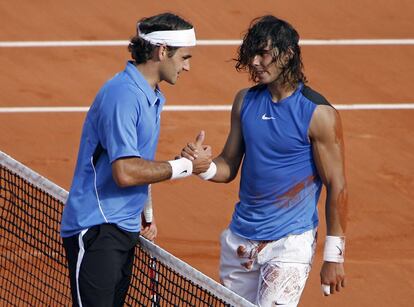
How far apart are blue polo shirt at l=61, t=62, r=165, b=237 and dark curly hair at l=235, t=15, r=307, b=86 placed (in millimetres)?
633

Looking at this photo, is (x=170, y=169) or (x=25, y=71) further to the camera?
(x=25, y=71)

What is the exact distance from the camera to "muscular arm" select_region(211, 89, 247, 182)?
709cm

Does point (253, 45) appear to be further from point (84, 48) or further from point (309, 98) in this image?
point (84, 48)

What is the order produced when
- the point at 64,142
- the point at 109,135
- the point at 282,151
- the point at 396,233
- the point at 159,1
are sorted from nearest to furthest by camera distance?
the point at 109,135, the point at 282,151, the point at 396,233, the point at 64,142, the point at 159,1

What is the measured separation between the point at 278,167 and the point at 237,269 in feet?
2.26

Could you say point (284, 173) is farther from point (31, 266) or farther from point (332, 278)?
point (31, 266)

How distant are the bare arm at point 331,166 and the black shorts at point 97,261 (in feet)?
3.75

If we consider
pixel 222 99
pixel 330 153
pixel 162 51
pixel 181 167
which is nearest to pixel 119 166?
pixel 181 167

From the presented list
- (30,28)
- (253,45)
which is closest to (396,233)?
(253,45)

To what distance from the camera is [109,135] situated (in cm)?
640

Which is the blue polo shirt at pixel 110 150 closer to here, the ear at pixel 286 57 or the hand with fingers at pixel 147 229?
the hand with fingers at pixel 147 229

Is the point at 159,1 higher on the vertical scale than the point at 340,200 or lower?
lower

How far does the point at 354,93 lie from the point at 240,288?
21.8ft

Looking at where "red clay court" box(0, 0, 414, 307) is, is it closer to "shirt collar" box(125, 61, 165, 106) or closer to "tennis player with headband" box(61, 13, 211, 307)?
"tennis player with headband" box(61, 13, 211, 307)
